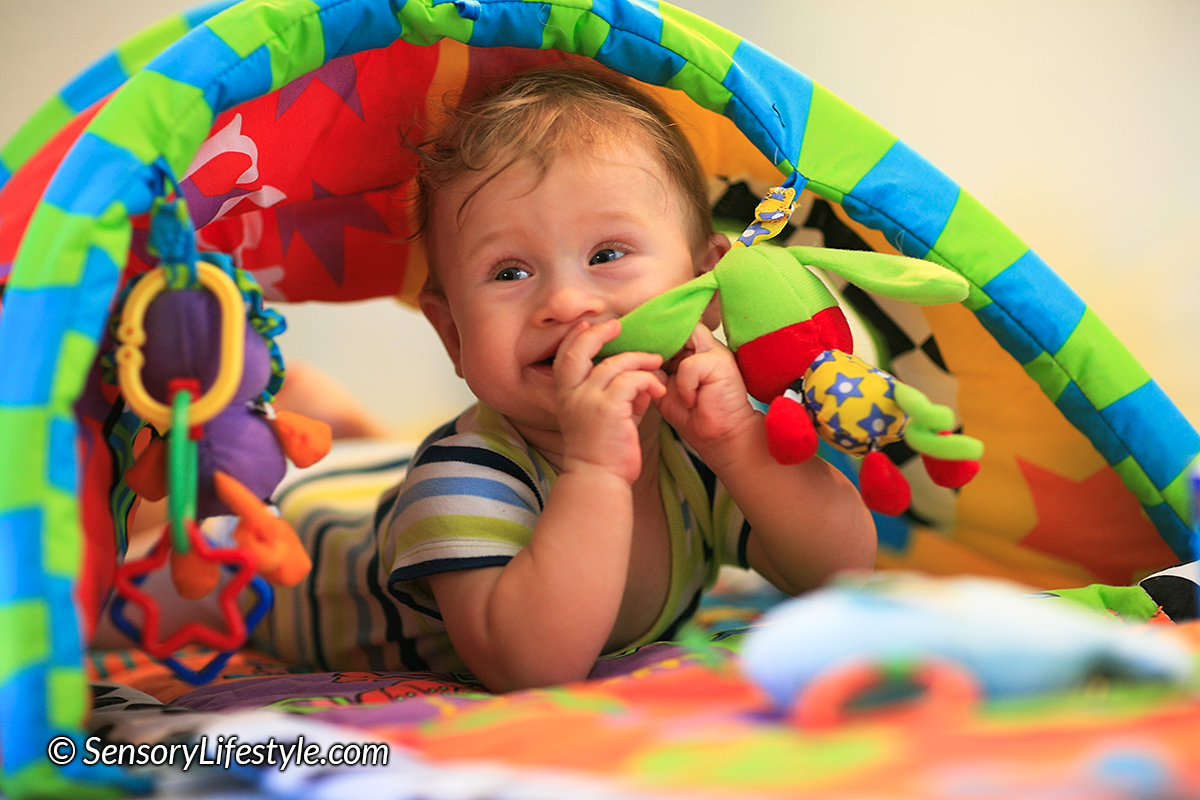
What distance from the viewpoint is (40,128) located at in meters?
0.99

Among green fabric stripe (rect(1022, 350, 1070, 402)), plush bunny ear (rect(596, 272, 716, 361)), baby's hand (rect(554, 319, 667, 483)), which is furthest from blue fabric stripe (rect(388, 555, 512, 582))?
green fabric stripe (rect(1022, 350, 1070, 402))

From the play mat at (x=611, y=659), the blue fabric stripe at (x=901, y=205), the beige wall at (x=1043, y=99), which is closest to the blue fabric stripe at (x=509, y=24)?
the play mat at (x=611, y=659)

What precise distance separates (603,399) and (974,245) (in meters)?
0.39

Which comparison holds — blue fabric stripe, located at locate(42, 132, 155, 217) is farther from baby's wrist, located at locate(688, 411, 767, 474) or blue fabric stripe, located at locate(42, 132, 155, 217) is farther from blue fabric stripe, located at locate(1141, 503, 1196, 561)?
blue fabric stripe, located at locate(1141, 503, 1196, 561)

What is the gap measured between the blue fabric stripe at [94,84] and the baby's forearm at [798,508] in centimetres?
76

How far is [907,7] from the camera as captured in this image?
1.70 meters

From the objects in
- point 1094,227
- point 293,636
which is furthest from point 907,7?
point 293,636

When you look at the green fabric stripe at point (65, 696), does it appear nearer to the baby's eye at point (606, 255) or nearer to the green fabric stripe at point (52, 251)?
Result: the green fabric stripe at point (52, 251)

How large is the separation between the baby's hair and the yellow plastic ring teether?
0.33 metres

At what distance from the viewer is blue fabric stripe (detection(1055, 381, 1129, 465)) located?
85 centimetres

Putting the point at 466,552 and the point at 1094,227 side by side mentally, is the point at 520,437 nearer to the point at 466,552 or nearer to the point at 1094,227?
the point at 466,552

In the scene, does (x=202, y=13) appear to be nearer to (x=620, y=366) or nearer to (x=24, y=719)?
(x=620, y=366)

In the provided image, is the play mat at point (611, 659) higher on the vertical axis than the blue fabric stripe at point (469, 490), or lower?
higher

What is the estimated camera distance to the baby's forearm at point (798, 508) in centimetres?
76
